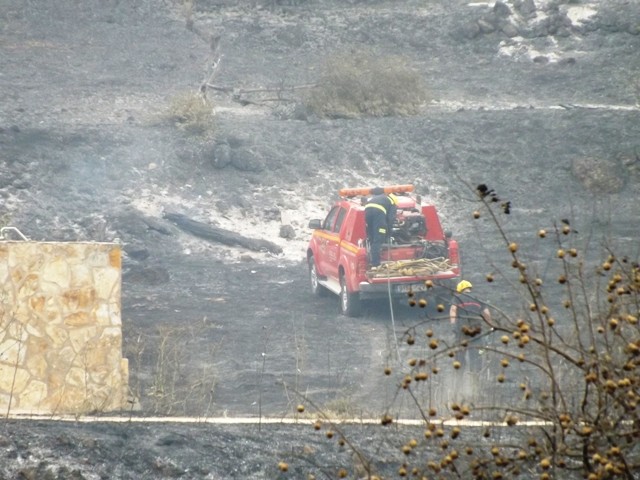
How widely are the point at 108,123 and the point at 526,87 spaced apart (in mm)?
12222

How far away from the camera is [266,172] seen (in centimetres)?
2722

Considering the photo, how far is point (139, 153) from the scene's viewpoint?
89.0 ft

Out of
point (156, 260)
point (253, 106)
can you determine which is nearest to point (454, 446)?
point (156, 260)

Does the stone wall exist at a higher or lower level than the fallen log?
higher

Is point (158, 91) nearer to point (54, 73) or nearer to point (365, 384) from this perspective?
point (54, 73)

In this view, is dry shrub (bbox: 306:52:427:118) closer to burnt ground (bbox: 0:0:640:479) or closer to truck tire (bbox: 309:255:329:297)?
burnt ground (bbox: 0:0:640:479)

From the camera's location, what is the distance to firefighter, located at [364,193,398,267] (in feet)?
54.1

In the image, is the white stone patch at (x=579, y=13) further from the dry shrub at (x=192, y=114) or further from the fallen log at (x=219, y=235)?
the fallen log at (x=219, y=235)


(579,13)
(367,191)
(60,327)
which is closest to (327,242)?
(367,191)

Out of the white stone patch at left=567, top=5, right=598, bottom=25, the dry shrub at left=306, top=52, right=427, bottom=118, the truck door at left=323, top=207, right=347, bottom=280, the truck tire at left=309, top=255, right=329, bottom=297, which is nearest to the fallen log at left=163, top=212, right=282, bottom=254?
the truck tire at left=309, top=255, right=329, bottom=297

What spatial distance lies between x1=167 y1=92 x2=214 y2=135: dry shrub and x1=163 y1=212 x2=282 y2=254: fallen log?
4567mm

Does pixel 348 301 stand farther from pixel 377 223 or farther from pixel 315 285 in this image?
pixel 315 285

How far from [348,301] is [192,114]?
41.3 ft

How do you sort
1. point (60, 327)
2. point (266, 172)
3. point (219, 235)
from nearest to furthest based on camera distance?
point (60, 327) → point (219, 235) → point (266, 172)
